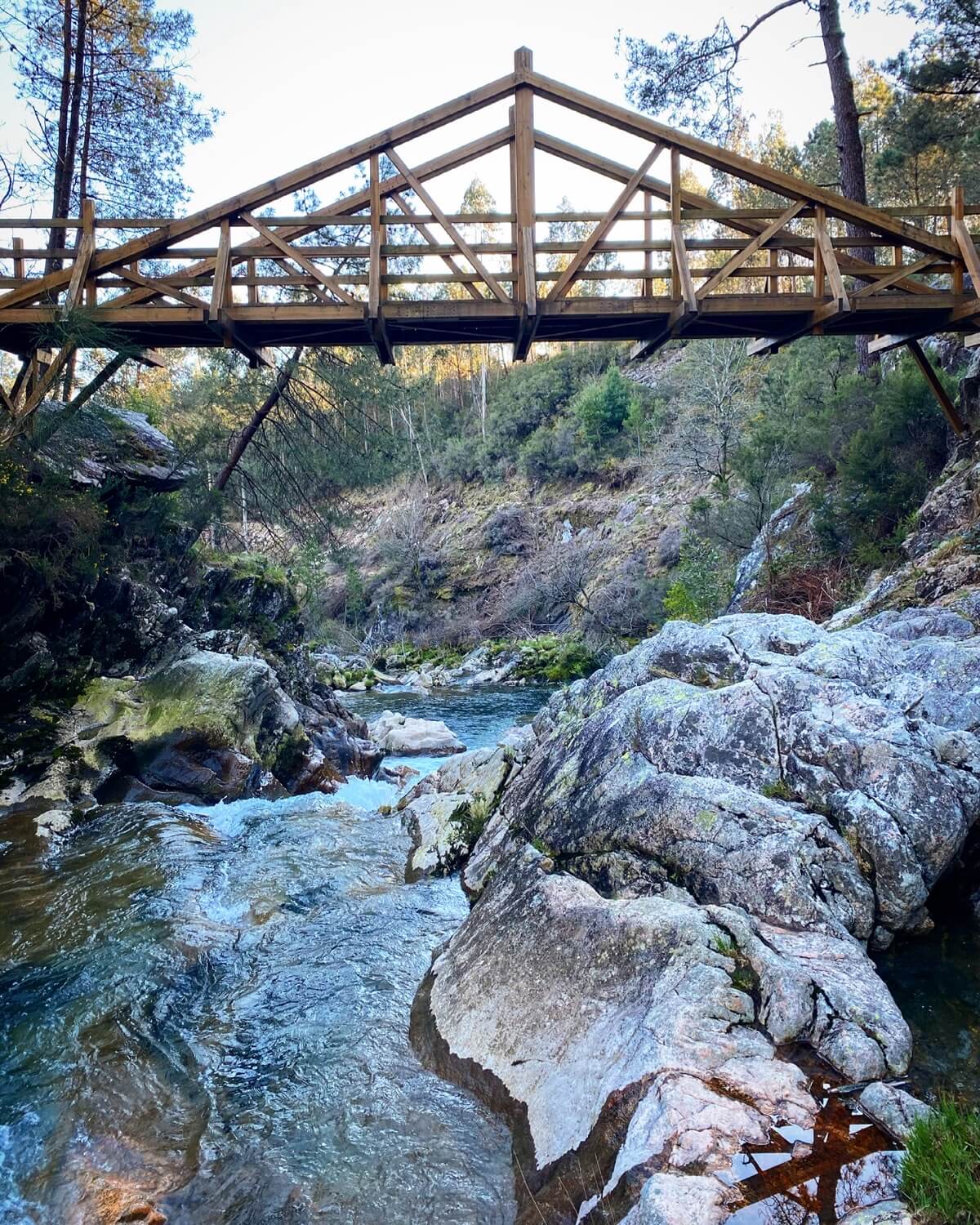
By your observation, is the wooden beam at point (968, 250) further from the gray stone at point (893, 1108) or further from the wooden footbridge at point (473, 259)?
the gray stone at point (893, 1108)

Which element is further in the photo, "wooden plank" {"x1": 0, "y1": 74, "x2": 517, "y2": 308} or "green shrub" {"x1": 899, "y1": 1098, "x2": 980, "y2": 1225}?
"wooden plank" {"x1": 0, "y1": 74, "x2": 517, "y2": 308}

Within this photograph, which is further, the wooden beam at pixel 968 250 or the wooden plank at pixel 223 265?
the wooden beam at pixel 968 250

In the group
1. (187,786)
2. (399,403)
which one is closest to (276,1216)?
(187,786)

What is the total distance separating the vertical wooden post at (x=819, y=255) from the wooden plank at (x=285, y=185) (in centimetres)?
413

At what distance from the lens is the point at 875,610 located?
32.7 feet

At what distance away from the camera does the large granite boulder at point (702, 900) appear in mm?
3557

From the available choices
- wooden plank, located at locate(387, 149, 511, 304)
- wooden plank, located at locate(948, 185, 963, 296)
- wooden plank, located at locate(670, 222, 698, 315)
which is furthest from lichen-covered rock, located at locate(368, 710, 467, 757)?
wooden plank, located at locate(948, 185, 963, 296)

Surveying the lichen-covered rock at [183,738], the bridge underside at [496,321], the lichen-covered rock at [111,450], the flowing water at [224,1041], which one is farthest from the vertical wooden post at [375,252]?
the flowing water at [224,1041]

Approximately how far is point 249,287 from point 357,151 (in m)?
2.19

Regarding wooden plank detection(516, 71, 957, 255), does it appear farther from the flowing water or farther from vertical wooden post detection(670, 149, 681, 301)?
the flowing water

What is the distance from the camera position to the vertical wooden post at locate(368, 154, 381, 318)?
932cm

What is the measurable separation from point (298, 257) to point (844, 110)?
430 inches

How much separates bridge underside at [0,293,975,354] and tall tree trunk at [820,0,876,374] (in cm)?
456

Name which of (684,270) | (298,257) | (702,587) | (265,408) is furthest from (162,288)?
(702,587)
